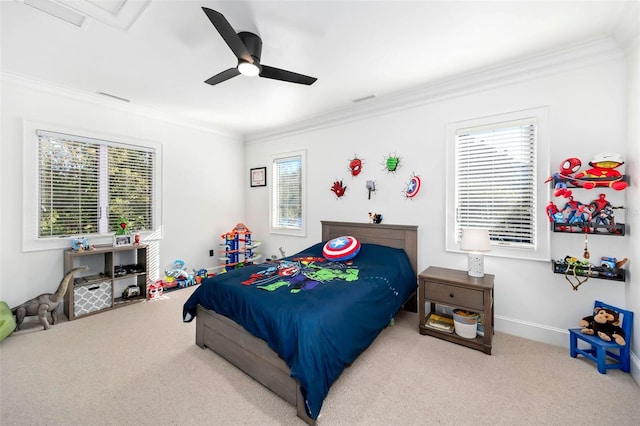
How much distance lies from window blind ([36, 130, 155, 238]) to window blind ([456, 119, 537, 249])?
4359 millimetres

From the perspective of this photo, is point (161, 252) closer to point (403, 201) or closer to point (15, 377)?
point (15, 377)

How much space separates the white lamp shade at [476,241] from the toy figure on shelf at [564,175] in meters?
0.66

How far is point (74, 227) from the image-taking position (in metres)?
3.26

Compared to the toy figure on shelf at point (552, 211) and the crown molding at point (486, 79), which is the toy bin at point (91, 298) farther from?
the toy figure on shelf at point (552, 211)

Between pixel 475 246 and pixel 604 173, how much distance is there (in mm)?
1110

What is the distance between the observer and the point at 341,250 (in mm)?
3180

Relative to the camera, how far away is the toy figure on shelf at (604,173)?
2.05 meters

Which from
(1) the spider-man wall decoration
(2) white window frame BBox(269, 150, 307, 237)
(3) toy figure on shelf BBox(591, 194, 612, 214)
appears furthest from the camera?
(2) white window frame BBox(269, 150, 307, 237)

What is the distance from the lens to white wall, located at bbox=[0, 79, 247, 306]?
283cm

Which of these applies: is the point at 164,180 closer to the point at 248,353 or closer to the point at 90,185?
the point at 90,185

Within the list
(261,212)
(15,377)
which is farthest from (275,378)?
(261,212)

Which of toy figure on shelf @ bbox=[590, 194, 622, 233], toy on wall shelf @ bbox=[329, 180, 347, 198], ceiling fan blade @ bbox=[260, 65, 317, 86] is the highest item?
ceiling fan blade @ bbox=[260, 65, 317, 86]

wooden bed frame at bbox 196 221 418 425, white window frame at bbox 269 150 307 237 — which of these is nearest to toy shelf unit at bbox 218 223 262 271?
white window frame at bbox 269 150 307 237

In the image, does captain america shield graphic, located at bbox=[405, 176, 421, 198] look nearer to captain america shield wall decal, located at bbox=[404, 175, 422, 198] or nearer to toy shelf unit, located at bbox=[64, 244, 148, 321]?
captain america shield wall decal, located at bbox=[404, 175, 422, 198]
